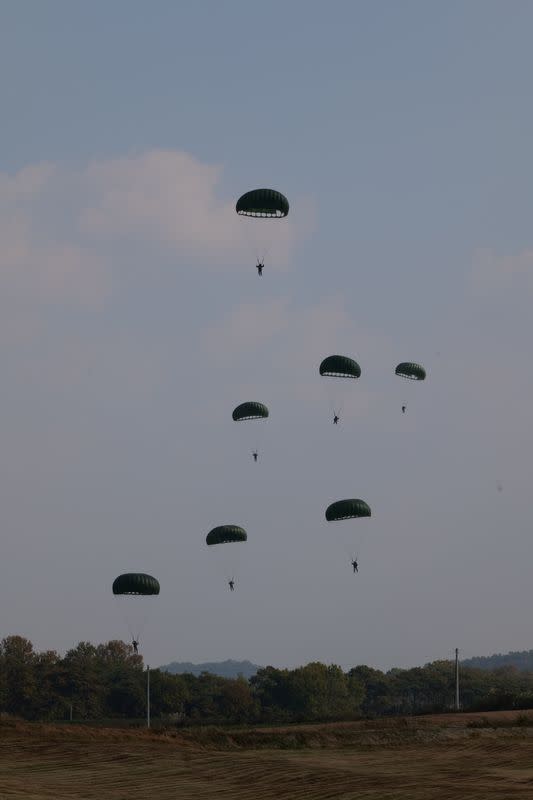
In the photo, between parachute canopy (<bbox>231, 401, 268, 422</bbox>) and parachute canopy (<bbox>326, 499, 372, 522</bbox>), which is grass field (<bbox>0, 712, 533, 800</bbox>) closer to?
parachute canopy (<bbox>326, 499, 372, 522</bbox>)

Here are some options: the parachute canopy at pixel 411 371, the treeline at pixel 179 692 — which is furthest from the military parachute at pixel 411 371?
the treeline at pixel 179 692

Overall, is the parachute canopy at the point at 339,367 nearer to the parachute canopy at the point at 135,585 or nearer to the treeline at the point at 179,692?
the parachute canopy at the point at 135,585

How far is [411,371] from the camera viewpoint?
66.5 meters

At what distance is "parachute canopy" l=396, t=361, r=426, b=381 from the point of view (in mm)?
66125

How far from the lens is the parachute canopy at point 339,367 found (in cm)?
5647

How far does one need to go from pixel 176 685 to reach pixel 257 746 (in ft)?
260

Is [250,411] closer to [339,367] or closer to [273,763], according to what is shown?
[339,367]

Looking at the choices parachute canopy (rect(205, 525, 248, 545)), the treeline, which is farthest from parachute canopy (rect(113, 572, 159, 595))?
the treeline

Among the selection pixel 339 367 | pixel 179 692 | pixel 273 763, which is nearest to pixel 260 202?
pixel 339 367

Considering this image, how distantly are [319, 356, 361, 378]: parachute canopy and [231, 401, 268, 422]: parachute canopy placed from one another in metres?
6.14

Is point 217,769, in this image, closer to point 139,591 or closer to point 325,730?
point 325,730

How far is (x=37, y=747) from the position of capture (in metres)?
37.7

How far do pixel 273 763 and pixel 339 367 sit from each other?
89.1 feet

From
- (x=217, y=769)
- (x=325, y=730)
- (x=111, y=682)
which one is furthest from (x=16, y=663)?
(x=217, y=769)
